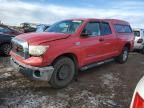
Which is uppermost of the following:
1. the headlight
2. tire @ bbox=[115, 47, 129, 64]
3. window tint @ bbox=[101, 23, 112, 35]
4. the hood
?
window tint @ bbox=[101, 23, 112, 35]

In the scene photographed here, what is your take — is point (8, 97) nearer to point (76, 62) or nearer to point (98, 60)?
point (76, 62)

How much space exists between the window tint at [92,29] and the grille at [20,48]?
179 cm

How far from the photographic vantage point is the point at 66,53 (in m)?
5.52

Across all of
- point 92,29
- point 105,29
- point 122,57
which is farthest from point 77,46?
point 122,57

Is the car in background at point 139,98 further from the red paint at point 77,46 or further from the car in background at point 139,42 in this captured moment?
the car in background at point 139,42

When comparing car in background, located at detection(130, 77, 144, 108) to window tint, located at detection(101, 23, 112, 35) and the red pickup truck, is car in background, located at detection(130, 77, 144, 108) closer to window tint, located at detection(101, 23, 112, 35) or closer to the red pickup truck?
the red pickup truck

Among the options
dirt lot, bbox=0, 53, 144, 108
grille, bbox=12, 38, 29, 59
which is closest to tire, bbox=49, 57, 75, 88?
dirt lot, bbox=0, 53, 144, 108

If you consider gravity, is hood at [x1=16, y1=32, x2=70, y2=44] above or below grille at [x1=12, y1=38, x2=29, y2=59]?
above

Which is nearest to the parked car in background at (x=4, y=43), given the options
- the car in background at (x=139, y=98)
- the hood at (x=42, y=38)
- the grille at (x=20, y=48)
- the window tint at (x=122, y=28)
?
the grille at (x=20, y=48)

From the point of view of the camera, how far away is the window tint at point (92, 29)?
626 cm

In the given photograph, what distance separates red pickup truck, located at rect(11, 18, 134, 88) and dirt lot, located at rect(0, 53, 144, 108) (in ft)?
1.29

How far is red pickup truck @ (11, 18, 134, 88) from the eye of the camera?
16.6 feet

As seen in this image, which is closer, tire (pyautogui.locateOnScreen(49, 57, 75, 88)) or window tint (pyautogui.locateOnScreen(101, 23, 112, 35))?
tire (pyautogui.locateOnScreen(49, 57, 75, 88))

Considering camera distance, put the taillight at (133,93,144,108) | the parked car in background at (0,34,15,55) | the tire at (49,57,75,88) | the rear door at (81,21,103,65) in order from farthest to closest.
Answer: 1. the parked car in background at (0,34,15,55)
2. the rear door at (81,21,103,65)
3. the tire at (49,57,75,88)
4. the taillight at (133,93,144,108)
